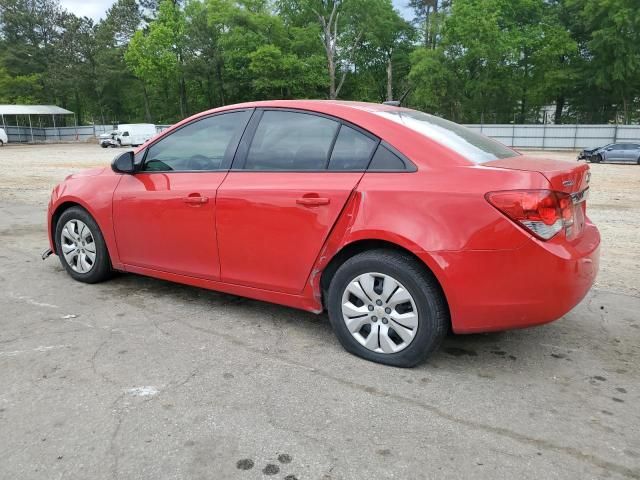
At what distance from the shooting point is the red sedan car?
9.93 ft

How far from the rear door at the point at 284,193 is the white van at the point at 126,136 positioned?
42598 millimetres

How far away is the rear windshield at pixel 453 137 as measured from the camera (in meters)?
3.45

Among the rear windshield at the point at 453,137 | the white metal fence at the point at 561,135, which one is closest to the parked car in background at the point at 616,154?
the white metal fence at the point at 561,135

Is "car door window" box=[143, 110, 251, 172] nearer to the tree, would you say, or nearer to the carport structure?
the tree

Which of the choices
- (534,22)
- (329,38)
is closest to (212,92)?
(329,38)

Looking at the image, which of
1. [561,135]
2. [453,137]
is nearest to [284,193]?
[453,137]

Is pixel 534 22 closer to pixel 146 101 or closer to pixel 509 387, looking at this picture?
pixel 146 101

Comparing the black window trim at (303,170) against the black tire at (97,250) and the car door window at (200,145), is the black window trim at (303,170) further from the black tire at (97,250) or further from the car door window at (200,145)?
the black tire at (97,250)

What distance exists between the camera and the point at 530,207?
2.97m

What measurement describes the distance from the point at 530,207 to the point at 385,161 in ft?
2.90

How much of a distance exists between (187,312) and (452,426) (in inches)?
93.0

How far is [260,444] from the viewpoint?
8.50ft

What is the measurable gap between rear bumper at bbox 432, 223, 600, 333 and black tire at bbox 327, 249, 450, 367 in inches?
3.5

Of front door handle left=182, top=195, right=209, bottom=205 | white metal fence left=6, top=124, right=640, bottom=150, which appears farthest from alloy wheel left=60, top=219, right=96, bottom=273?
white metal fence left=6, top=124, right=640, bottom=150
